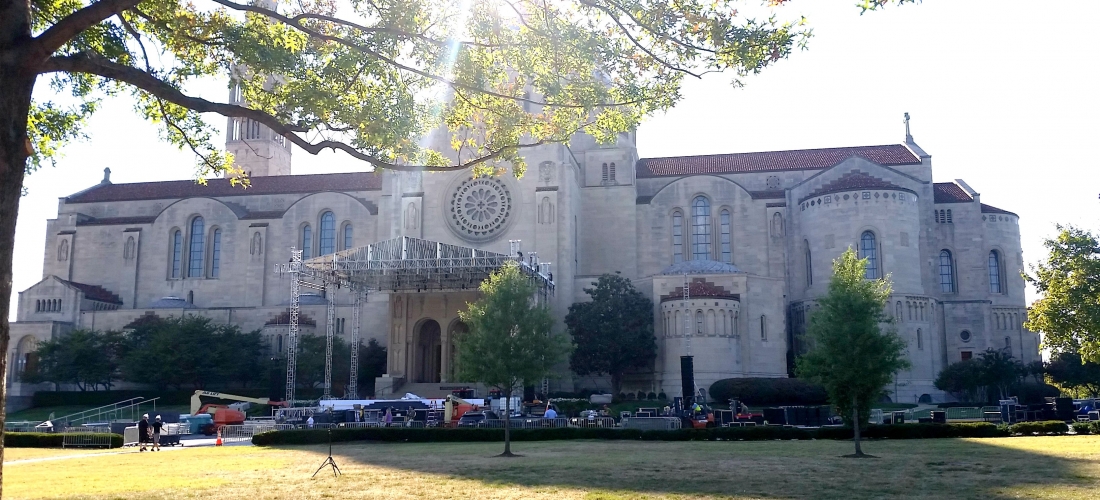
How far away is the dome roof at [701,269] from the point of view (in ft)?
170

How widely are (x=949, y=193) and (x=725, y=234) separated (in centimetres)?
1550

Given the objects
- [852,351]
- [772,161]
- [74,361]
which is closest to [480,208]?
[772,161]

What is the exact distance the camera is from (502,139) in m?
16.1

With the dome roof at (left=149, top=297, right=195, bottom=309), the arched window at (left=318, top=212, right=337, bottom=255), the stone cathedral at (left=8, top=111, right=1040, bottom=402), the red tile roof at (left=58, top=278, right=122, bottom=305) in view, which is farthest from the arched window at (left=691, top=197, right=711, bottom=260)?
the red tile roof at (left=58, top=278, right=122, bottom=305)

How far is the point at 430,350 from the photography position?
5650 centimetres

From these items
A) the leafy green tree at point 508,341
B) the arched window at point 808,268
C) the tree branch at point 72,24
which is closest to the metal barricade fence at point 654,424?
the leafy green tree at point 508,341

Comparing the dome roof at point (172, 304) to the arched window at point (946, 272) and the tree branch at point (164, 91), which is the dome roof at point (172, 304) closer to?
the arched window at point (946, 272)

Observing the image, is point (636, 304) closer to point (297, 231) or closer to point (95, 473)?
point (297, 231)

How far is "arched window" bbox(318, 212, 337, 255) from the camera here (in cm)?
6575

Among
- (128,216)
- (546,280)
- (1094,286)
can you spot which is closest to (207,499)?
(1094,286)

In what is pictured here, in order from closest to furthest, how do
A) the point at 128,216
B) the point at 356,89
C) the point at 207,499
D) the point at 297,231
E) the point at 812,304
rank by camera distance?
the point at 207,499 < the point at 356,89 < the point at 812,304 < the point at 297,231 < the point at 128,216

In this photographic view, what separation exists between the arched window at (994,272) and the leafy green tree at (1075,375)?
7794 millimetres

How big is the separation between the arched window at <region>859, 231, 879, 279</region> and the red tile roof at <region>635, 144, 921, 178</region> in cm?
821

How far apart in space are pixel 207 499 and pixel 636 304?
1560 inches
